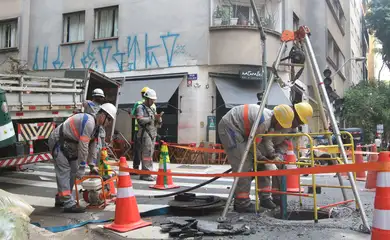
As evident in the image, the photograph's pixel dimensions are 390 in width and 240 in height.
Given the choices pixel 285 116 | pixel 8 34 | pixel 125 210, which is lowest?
pixel 125 210

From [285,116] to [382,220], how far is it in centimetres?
224

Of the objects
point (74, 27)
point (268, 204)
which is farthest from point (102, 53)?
point (268, 204)

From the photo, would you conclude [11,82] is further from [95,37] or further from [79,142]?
[95,37]

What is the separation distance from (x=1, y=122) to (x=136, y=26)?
11.7 m

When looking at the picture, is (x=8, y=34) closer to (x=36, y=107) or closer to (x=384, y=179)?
(x=36, y=107)

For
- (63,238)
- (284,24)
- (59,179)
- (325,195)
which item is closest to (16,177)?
(59,179)

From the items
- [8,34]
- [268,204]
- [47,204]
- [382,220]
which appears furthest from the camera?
[8,34]

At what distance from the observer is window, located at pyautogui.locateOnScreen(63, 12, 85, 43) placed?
18.0 meters

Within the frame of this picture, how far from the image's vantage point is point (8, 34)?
20.1 m

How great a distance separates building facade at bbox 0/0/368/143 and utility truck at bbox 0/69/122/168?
624cm

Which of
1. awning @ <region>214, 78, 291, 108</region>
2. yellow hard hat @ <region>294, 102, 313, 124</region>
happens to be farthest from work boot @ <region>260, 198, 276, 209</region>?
awning @ <region>214, 78, 291, 108</region>

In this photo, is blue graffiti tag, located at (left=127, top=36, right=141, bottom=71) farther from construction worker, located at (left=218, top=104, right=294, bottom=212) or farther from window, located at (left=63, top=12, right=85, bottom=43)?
construction worker, located at (left=218, top=104, right=294, bottom=212)

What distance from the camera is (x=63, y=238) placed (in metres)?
4.14

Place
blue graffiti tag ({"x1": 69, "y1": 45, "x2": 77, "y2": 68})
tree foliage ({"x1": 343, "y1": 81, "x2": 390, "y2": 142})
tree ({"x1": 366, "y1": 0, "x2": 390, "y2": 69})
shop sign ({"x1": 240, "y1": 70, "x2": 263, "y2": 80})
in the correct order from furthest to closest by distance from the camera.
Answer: tree ({"x1": 366, "y1": 0, "x2": 390, "y2": 69}) → tree foliage ({"x1": 343, "y1": 81, "x2": 390, "y2": 142}) → blue graffiti tag ({"x1": 69, "y1": 45, "x2": 77, "y2": 68}) → shop sign ({"x1": 240, "y1": 70, "x2": 263, "y2": 80})
